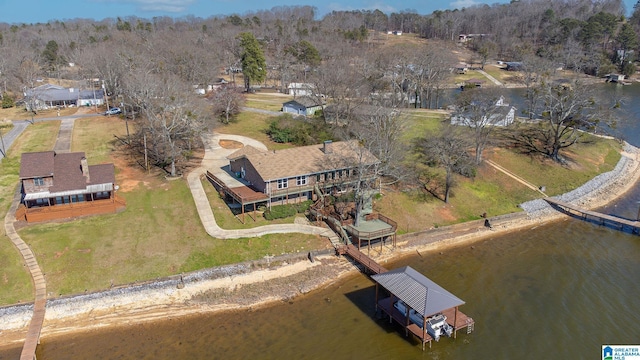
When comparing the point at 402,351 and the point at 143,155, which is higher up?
the point at 143,155

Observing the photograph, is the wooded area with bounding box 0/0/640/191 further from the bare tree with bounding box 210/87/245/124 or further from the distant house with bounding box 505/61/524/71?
the distant house with bounding box 505/61/524/71

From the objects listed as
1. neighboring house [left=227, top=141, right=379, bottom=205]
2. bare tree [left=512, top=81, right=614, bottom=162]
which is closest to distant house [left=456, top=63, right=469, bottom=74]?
bare tree [left=512, top=81, right=614, bottom=162]

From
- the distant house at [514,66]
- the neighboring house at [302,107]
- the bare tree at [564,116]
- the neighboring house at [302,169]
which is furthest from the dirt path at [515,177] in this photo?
the distant house at [514,66]

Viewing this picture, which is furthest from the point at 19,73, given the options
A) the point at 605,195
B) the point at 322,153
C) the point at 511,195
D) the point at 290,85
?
the point at 605,195

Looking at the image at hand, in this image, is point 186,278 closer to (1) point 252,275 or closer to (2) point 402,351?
(1) point 252,275

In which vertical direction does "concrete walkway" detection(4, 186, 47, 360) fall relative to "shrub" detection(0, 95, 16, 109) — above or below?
below

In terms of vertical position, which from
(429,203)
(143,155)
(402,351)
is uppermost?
(143,155)

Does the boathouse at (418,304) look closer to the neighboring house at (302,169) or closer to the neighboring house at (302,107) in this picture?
the neighboring house at (302,169)
